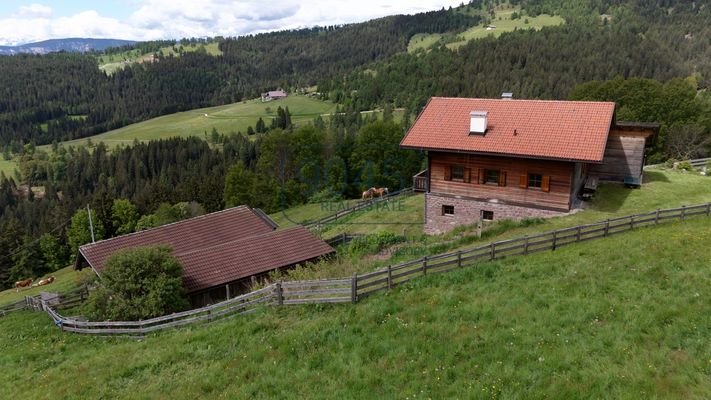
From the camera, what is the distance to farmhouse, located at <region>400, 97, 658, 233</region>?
82.2ft

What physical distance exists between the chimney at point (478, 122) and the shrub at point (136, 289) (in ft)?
60.0

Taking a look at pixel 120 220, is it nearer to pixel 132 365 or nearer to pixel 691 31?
pixel 132 365

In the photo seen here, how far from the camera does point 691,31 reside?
176 meters

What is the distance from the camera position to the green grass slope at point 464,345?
35.0 feet

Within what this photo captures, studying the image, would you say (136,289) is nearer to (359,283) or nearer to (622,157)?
(359,283)

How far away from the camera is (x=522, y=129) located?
26.3m

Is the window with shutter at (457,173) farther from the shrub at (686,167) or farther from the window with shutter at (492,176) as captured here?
the shrub at (686,167)

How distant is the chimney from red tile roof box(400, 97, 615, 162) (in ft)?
0.97

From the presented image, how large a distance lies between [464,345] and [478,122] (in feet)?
56.7

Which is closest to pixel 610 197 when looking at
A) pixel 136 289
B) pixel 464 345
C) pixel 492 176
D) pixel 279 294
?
pixel 492 176

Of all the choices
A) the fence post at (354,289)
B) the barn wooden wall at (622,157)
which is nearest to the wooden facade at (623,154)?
the barn wooden wall at (622,157)

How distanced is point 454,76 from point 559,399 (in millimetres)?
147674

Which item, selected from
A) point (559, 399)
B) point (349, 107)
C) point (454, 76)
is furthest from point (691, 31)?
point (559, 399)

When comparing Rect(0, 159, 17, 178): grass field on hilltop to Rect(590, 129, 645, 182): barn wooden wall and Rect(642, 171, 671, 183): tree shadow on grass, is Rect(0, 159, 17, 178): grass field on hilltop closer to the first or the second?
Rect(590, 129, 645, 182): barn wooden wall
